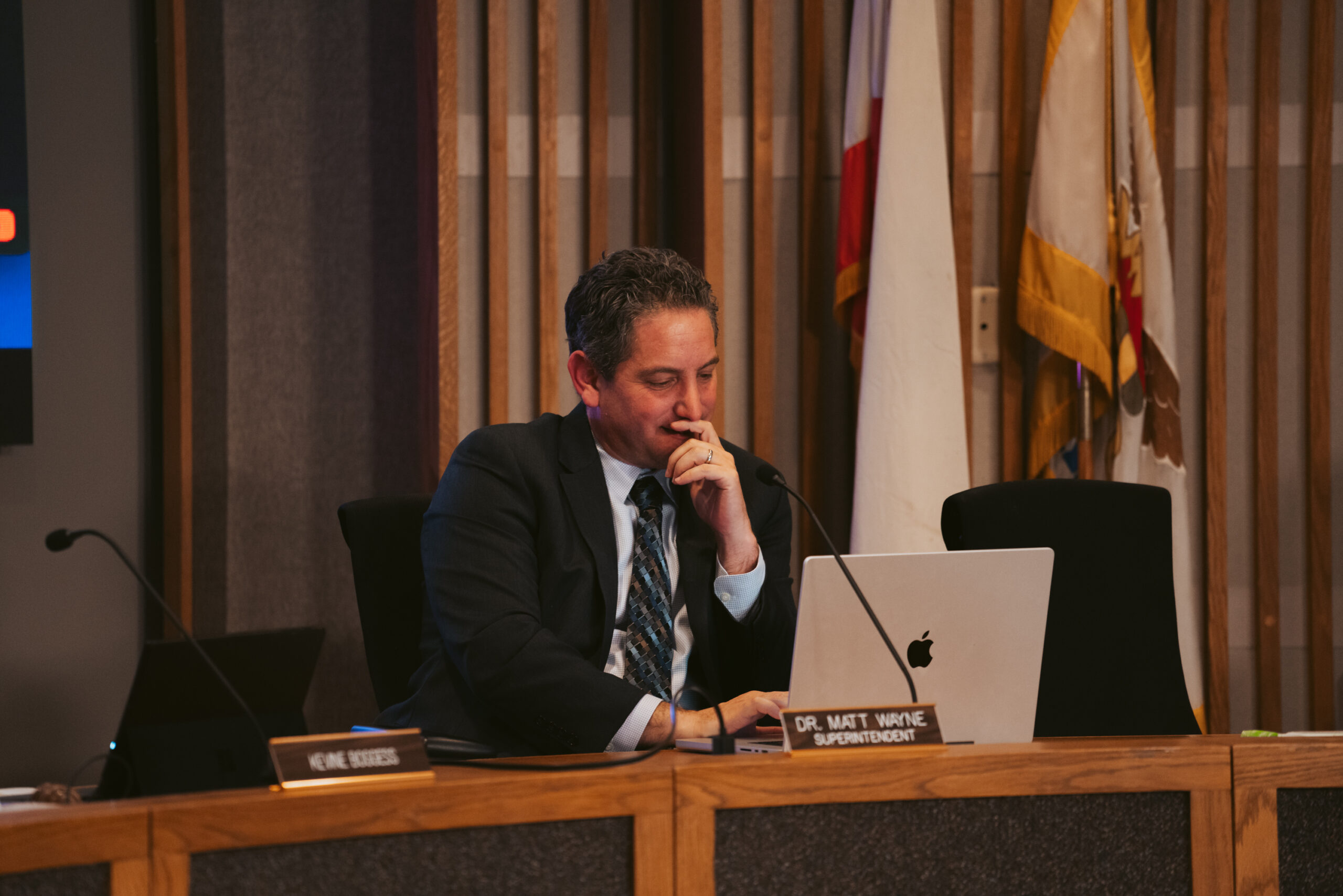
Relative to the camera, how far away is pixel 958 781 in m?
1.27

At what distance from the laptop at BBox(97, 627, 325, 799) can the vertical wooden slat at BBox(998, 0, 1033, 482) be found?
2151 millimetres

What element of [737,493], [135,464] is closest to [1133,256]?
[737,493]

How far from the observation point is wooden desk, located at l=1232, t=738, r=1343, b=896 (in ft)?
4.33

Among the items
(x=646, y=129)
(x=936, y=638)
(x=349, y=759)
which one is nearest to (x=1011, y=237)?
(x=646, y=129)

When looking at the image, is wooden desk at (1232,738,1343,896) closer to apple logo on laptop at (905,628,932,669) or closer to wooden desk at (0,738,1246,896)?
wooden desk at (0,738,1246,896)

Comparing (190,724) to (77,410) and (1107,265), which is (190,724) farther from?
(1107,265)

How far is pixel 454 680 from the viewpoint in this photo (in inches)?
70.5

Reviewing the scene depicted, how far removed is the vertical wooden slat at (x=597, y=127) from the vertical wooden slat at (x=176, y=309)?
99 centimetres

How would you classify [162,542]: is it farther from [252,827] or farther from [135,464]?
[252,827]

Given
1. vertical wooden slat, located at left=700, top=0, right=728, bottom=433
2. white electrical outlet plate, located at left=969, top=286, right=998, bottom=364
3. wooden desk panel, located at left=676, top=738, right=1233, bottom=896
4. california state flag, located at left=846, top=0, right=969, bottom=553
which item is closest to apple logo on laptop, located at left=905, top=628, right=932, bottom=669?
wooden desk panel, located at left=676, top=738, right=1233, bottom=896

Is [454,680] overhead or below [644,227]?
below

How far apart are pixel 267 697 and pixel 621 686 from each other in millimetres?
514

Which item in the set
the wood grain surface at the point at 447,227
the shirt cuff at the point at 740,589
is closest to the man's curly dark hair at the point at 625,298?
the shirt cuff at the point at 740,589

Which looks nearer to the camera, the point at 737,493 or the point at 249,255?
the point at 737,493
